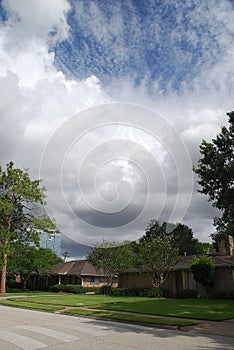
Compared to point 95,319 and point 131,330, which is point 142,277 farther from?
point 131,330

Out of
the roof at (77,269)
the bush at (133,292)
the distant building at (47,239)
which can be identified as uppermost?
the distant building at (47,239)

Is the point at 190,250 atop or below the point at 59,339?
atop

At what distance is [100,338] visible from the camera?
962 centimetres

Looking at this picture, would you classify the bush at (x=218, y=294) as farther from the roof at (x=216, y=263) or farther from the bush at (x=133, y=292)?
the bush at (x=133, y=292)

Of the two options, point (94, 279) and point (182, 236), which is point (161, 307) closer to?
point (94, 279)

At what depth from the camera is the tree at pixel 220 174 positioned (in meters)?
18.3

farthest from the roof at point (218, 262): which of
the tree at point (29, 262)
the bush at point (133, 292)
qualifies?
the tree at point (29, 262)

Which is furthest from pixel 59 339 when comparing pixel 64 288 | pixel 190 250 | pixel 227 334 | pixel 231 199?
pixel 190 250

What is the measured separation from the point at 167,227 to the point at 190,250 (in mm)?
6667

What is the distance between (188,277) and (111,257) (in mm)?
8966

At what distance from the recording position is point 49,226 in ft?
130

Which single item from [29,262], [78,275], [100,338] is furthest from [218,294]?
[29,262]

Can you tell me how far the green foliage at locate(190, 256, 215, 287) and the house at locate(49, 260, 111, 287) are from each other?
66.1ft

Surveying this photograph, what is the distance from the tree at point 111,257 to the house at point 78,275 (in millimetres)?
7871
